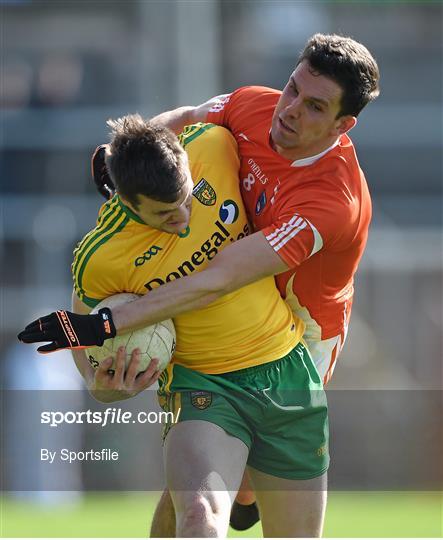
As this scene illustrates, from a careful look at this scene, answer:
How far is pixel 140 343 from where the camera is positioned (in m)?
4.84

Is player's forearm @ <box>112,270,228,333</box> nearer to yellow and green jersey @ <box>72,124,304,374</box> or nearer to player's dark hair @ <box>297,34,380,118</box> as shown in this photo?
yellow and green jersey @ <box>72,124,304,374</box>

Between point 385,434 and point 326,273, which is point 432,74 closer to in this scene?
point 385,434

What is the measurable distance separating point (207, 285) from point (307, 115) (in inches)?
35.4

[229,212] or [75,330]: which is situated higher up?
[229,212]

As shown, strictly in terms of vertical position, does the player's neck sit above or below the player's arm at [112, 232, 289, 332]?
above

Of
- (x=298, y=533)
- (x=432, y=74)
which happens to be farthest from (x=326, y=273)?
(x=432, y=74)

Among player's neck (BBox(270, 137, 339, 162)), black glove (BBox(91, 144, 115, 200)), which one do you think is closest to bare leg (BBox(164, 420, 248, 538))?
black glove (BBox(91, 144, 115, 200))

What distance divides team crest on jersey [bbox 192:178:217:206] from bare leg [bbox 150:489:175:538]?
57.9 inches

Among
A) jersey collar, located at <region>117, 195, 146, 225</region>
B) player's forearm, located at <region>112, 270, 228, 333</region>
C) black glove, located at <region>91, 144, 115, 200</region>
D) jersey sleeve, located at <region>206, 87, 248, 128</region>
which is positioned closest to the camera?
player's forearm, located at <region>112, 270, 228, 333</region>

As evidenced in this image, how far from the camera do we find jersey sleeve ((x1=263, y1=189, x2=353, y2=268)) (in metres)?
4.88

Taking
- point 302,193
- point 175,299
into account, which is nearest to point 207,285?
point 175,299

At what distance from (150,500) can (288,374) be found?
6676mm

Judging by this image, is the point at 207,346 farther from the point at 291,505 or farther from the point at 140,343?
the point at 291,505

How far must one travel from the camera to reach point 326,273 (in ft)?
17.5
